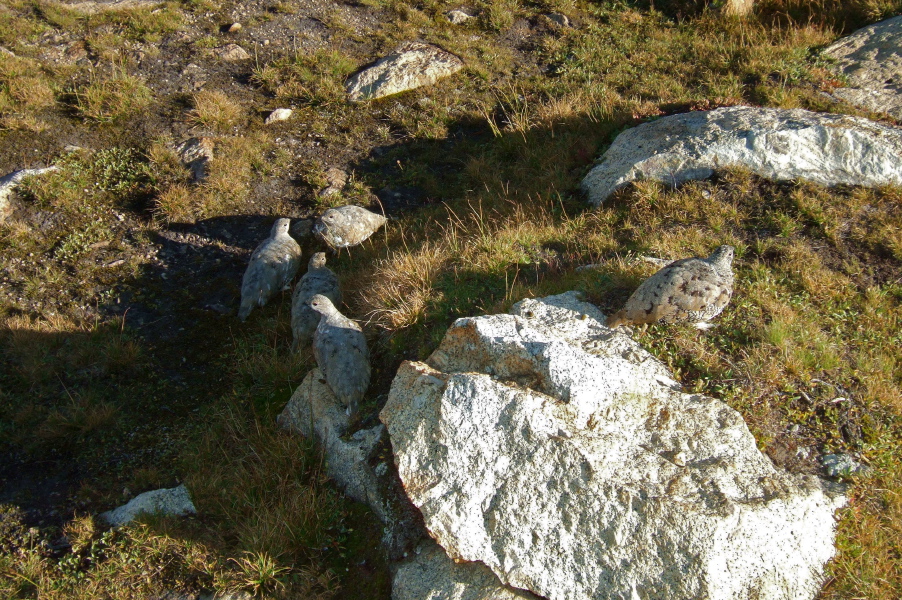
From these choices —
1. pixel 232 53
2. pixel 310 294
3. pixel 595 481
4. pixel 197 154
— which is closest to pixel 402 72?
pixel 232 53

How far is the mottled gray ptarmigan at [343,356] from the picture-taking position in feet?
19.3

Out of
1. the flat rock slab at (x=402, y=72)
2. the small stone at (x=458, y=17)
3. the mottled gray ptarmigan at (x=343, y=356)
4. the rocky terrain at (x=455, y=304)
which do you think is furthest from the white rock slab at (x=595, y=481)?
the small stone at (x=458, y=17)

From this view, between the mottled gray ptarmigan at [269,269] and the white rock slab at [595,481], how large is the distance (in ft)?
11.8

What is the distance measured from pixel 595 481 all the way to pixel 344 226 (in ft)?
19.0

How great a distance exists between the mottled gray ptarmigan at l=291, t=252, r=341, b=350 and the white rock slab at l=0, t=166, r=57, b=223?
4.57 meters

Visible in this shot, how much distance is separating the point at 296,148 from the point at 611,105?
5.44m

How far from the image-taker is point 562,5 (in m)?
13.5

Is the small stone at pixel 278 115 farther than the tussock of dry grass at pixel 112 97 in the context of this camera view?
Yes

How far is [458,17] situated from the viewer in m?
13.3

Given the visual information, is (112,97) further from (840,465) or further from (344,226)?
(840,465)

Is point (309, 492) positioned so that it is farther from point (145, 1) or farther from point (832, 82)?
point (145, 1)

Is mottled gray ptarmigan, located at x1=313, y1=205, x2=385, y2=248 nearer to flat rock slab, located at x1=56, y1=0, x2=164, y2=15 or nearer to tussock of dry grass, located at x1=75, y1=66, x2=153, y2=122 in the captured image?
tussock of dry grass, located at x1=75, y1=66, x2=153, y2=122

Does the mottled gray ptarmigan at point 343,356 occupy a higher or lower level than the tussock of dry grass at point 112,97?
lower

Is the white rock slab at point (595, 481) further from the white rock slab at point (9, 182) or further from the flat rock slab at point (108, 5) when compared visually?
the flat rock slab at point (108, 5)
